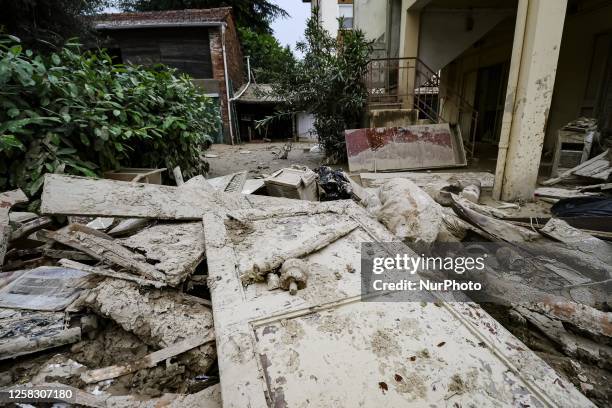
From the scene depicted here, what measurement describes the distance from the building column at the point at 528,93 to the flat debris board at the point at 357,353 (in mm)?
3000

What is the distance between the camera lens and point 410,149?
5289mm

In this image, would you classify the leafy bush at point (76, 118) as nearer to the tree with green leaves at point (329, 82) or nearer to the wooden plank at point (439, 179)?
the wooden plank at point (439, 179)

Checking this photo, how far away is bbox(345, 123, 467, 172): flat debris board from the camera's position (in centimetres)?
525

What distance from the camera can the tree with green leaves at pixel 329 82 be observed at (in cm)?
596

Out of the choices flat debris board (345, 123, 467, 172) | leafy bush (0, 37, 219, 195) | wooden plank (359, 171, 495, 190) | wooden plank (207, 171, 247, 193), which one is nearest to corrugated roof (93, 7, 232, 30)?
leafy bush (0, 37, 219, 195)

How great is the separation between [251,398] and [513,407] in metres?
0.90

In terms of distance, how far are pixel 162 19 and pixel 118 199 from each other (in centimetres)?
1098

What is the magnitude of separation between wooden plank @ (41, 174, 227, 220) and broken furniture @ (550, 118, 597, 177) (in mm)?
5376

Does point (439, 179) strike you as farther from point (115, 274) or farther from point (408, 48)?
point (115, 274)

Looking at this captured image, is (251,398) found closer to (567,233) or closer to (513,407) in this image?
(513,407)

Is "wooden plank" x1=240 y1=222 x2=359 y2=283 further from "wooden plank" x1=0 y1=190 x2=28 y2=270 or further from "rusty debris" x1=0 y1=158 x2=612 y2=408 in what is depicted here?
"wooden plank" x1=0 y1=190 x2=28 y2=270

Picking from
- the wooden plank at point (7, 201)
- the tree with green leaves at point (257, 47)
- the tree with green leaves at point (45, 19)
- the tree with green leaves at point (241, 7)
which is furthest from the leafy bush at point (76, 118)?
the tree with green leaves at point (241, 7)

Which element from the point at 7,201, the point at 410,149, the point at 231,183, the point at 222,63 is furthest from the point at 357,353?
the point at 222,63

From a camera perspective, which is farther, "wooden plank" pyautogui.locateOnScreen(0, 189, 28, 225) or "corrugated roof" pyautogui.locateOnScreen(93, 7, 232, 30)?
"corrugated roof" pyautogui.locateOnScreen(93, 7, 232, 30)
